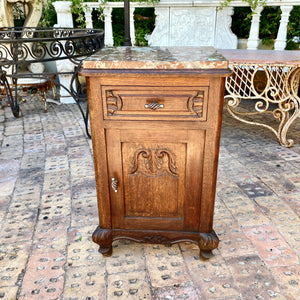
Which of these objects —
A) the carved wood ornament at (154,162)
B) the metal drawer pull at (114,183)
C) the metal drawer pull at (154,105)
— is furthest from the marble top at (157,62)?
the metal drawer pull at (114,183)

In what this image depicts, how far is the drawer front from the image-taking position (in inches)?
52.7

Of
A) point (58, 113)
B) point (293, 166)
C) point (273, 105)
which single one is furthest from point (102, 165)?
point (273, 105)

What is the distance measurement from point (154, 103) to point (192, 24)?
12.1ft

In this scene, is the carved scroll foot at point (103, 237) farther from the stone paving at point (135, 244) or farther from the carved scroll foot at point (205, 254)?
the carved scroll foot at point (205, 254)

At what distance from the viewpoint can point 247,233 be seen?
6.11 ft

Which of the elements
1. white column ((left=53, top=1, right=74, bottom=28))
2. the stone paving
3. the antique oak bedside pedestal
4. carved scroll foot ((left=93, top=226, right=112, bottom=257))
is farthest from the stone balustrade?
carved scroll foot ((left=93, top=226, right=112, bottom=257))

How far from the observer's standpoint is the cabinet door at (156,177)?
144 centimetres

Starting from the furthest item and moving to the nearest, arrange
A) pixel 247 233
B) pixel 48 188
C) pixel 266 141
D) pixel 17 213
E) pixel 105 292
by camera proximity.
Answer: pixel 266 141 < pixel 48 188 < pixel 17 213 < pixel 247 233 < pixel 105 292

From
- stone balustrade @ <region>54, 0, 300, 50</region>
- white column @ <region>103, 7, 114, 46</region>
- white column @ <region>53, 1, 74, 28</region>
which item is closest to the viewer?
white column @ <region>53, 1, 74, 28</region>

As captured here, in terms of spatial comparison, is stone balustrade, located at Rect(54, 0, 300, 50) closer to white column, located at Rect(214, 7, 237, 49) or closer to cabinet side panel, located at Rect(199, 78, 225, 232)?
white column, located at Rect(214, 7, 237, 49)

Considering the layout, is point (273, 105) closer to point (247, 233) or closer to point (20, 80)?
point (247, 233)

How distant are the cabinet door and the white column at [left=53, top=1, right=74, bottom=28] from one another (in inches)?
136

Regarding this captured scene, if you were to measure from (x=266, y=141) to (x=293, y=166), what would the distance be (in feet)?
1.95

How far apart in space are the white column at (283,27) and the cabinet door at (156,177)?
367 centimetres
